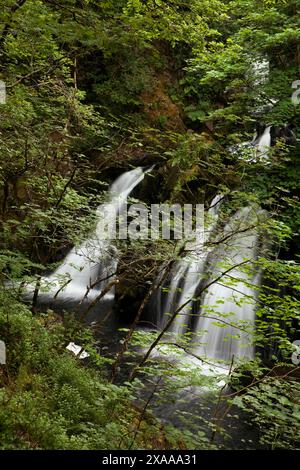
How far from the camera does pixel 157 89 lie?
15.3m

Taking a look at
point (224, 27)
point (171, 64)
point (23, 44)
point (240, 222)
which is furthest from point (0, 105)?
point (224, 27)

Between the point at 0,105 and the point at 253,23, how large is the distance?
810 cm

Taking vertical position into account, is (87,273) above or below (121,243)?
below

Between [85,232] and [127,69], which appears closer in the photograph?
[85,232]

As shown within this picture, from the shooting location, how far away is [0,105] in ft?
15.7

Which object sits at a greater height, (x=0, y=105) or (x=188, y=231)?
(x=0, y=105)

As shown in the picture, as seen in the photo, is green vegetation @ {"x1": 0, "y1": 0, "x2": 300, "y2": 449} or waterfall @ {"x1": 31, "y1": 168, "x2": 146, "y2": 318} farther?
waterfall @ {"x1": 31, "y1": 168, "x2": 146, "y2": 318}

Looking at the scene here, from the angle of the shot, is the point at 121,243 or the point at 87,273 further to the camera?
the point at 87,273

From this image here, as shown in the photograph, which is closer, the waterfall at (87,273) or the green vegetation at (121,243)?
the green vegetation at (121,243)

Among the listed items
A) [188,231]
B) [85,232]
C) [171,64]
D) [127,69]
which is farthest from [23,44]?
[171,64]
